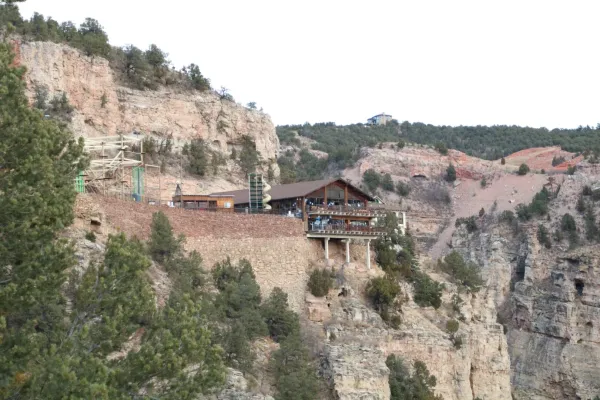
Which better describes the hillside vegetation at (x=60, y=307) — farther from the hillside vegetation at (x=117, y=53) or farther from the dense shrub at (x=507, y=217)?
the dense shrub at (x=507, y=217)


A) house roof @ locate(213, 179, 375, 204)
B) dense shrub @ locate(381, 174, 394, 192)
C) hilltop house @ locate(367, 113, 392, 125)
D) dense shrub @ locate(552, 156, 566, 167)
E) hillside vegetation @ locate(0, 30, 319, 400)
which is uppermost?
hilltop house @ locate(367, 113, 392, 125)

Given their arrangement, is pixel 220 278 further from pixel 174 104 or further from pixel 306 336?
pixel 174 104

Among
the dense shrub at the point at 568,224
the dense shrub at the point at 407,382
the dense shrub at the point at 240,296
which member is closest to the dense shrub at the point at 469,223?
the dense shrub at the point at 568,224

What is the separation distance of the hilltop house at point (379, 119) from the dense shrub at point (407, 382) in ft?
296

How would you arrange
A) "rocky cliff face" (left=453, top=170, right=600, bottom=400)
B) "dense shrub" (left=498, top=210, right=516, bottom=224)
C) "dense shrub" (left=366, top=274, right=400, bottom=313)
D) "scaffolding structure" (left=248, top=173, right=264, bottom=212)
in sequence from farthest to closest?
"dense shrub" (left=498, top=210, right=516, bottom=224) → "rocky cliff face" (left=453, top=170, right=600, bottom=400) → "scaffolding structure" (left=248, top=173, right=264, bottom=212) → "dense shrub" (left=366, top=274, right=400, bottom=313)

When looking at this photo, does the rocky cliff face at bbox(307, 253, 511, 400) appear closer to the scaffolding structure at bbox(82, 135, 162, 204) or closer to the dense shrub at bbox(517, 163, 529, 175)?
the scaffolding structure at bbox(82, 135, 162, 204)

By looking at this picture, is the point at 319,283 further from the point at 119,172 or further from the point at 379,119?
the point at 379,119

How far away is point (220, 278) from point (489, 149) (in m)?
81.1

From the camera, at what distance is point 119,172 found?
43.2m

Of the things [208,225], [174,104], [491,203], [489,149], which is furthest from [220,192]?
[489,149]

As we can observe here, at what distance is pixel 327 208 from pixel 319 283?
449cm

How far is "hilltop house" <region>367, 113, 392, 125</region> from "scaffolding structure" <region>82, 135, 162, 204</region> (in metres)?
82.5

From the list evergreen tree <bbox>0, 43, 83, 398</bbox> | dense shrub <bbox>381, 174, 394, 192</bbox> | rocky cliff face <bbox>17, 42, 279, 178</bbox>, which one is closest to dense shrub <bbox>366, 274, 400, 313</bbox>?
rocky cliff face <bbox>17, 42, 279, 178</bbox>

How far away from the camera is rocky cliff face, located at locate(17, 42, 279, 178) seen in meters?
46.0
